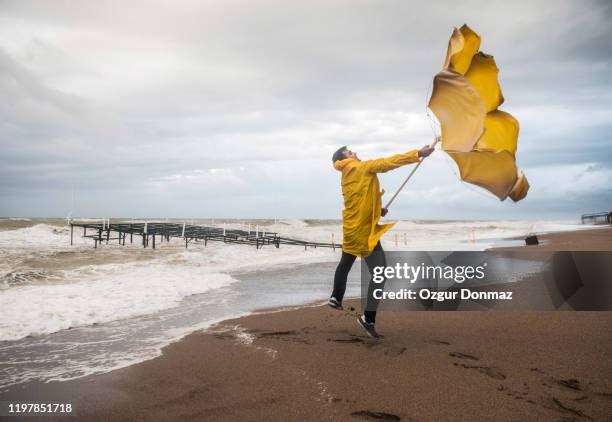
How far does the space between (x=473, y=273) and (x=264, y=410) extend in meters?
8.69

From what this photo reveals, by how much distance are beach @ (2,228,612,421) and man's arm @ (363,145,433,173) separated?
1.81 m

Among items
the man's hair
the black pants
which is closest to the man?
the black pants

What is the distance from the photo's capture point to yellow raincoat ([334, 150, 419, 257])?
4352mm

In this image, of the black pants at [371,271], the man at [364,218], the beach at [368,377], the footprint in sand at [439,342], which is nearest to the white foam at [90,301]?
the beach at [368,377]

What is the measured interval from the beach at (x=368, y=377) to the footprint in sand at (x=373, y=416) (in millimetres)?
13

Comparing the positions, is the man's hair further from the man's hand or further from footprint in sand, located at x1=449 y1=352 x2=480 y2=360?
footprint in sand, located at x1=449 y1=352 x2=480 y2=360

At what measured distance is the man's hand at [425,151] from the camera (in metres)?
3.86

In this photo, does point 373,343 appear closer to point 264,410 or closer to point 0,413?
point 264,410

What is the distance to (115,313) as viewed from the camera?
646 cm

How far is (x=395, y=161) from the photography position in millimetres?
4023

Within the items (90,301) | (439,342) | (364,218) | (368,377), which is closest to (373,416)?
(368,377)

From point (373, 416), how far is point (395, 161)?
232 cm

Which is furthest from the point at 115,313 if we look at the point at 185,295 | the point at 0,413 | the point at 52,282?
the point at 52,282

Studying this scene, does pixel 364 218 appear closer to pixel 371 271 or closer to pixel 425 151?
pixel 371 271
